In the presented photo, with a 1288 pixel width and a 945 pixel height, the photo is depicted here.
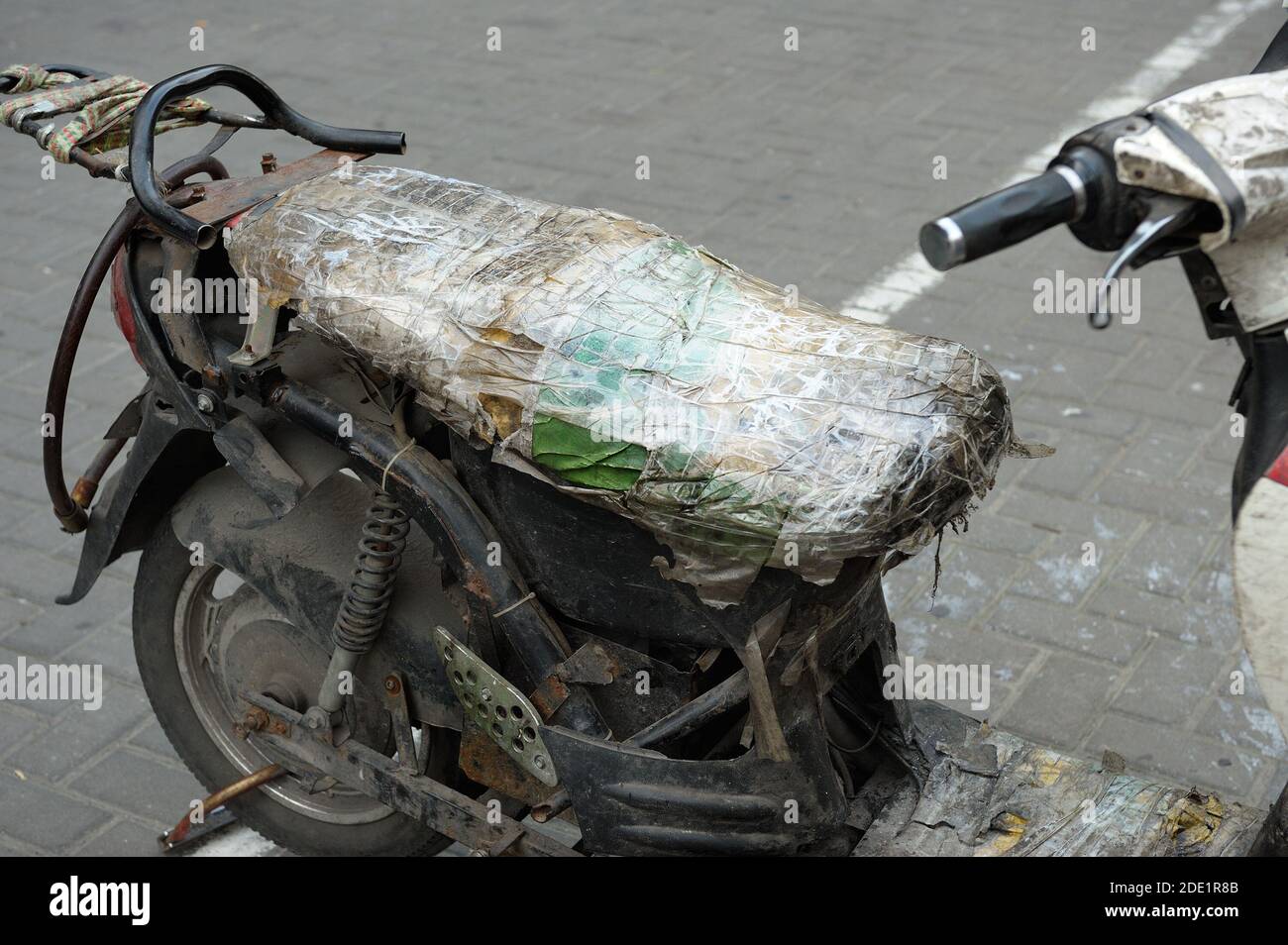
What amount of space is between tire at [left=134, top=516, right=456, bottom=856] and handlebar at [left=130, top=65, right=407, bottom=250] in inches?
30.2

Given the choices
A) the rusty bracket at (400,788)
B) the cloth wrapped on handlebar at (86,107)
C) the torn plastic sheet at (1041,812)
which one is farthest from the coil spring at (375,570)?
the torn plastic sheet at (1041,812)

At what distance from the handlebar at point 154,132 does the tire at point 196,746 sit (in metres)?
0.77

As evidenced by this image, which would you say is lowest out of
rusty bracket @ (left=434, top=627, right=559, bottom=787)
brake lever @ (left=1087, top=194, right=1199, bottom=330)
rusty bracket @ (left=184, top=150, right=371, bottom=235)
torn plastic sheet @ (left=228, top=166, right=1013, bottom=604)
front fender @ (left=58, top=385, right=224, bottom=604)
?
rusty bracket @ (left=434, top=627, right=559, bottom=787)

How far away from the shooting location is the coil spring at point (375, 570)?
2.62 meters

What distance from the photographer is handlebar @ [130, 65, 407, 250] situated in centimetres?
248

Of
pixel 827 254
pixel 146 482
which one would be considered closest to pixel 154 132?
pixel 146 482

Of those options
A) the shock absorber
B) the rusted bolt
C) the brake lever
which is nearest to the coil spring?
the shock absorber

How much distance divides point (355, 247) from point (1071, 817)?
169cm

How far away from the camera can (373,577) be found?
2615mm

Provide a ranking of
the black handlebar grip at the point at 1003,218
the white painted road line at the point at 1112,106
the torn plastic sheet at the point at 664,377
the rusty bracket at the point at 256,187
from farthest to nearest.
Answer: the white painted road line at the point at 1112,106, the rusty bracket at the point at 256,187, the torn plastic sheet at the point at 664,377, the black handlebar grip at the point at 1003,218

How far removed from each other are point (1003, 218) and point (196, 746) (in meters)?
2.33

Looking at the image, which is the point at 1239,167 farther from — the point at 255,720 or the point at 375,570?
the point at 255,720

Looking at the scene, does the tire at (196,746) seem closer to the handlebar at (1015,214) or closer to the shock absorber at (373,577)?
the shock absorber at (373,577)

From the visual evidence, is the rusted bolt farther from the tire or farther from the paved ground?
the paved ground
